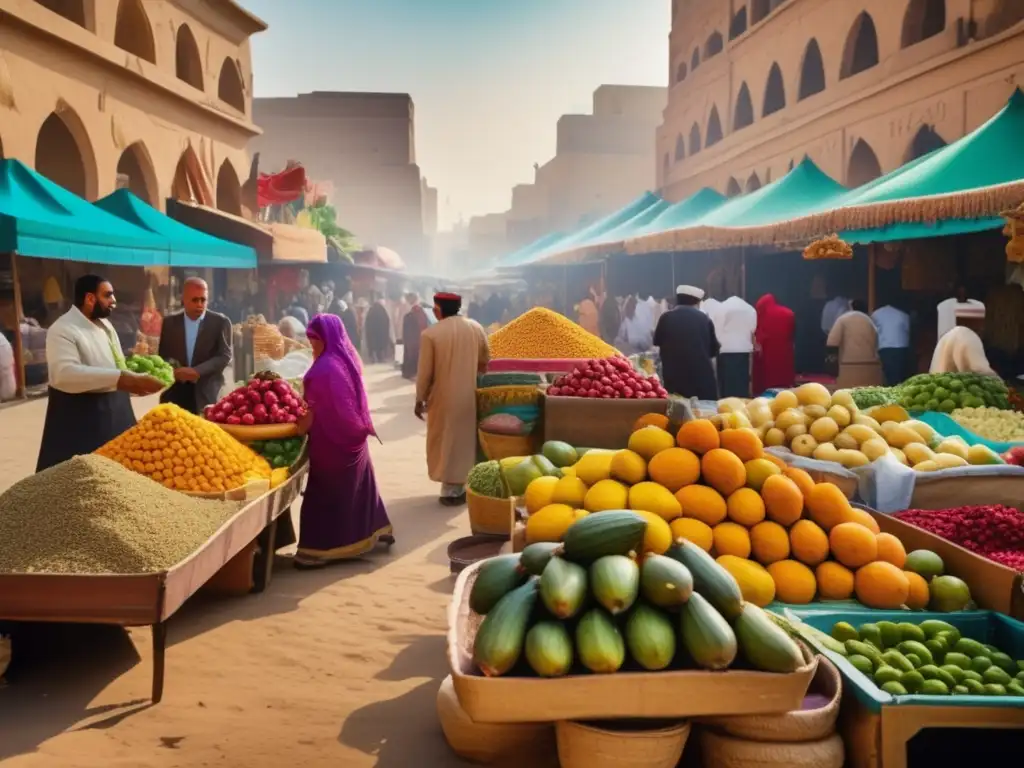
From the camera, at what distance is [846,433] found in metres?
4.80

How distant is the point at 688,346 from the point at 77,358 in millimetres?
4970

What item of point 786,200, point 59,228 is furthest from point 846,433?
point 59,228

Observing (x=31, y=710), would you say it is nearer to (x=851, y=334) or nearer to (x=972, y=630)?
(x=972, y=630)

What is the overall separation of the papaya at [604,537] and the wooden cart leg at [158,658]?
166 centimetres

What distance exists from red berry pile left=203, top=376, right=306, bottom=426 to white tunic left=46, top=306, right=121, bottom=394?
58 centimetres

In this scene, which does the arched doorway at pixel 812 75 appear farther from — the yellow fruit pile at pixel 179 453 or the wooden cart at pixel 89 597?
the wooden cart at pixel 89 597

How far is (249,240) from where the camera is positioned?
1669cm

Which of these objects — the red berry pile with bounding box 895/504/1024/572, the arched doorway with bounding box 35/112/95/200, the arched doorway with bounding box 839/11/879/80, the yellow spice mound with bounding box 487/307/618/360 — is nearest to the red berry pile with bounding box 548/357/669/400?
the yellow spice mound with bounding box 487/307/618/360

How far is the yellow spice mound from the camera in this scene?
292 inches

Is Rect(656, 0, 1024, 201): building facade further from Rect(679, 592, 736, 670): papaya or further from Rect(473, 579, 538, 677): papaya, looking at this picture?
Rect(473, 579, 538, 677): papaya

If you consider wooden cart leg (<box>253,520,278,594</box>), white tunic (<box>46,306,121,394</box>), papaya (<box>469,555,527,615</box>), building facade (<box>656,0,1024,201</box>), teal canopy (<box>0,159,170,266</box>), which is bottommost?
wooden cart leg (<box>253,520,278,594</box>)

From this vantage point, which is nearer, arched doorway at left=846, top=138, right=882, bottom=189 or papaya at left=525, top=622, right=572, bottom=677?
papaya at left=525, top=622, right=572, bottom=677

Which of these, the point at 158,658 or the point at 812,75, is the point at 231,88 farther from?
the point at 158,658

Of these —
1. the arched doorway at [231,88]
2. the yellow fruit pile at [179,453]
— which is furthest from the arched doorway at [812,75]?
the yellow fruit pile at [179,453]
